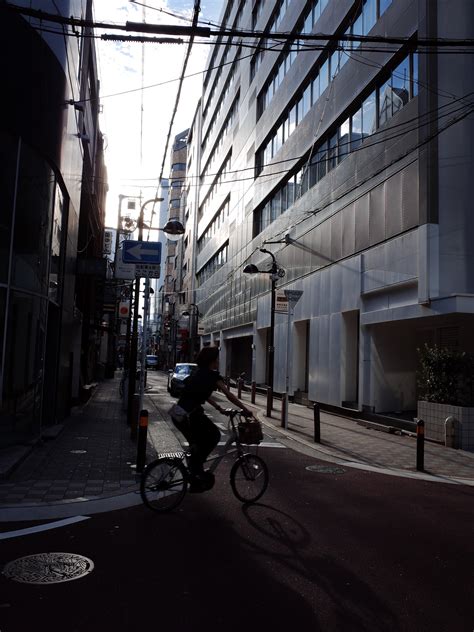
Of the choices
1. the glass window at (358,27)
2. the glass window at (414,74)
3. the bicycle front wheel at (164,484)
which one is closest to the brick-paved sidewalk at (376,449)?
the bicycle front wheel at (164,484)

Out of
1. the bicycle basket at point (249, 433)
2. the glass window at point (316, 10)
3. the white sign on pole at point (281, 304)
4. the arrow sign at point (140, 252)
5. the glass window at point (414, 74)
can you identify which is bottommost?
the bicycle basket at point (249, 433)

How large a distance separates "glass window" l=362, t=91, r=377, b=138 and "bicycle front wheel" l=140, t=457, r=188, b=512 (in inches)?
590

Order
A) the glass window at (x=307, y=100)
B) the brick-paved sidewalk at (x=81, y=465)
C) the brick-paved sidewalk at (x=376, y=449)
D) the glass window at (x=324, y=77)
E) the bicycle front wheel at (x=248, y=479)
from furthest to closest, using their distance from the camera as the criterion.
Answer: the glass window at (x=307, y=100) → the glass window at (x=324, y=77) → the brick-paved sidewalk at (x=376, y=449) → the brick-paved sidewalk at (x=81, y=465) → the bicycle front wheel at (x=248, y=479)

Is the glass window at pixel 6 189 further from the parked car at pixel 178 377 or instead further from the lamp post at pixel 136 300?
the parked car at pixel 178 377

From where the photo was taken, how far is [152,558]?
16.4 feet

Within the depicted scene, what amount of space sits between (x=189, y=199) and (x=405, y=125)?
190 ft

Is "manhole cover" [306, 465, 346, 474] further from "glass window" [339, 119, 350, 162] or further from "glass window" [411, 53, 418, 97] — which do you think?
"glass window" [339, 119, 350, 162]

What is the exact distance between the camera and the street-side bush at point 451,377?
12.8 metres

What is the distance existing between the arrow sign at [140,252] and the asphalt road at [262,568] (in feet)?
19.0

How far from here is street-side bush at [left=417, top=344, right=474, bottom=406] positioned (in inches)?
502

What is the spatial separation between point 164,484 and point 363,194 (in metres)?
14.2

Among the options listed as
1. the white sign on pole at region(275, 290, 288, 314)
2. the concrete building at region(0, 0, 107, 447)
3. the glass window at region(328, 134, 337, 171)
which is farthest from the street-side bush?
the glass window at region(328, 134, 337, 171)

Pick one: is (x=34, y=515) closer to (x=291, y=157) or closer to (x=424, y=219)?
(x=424, y=219)

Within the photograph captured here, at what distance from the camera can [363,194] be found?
60.3ft
